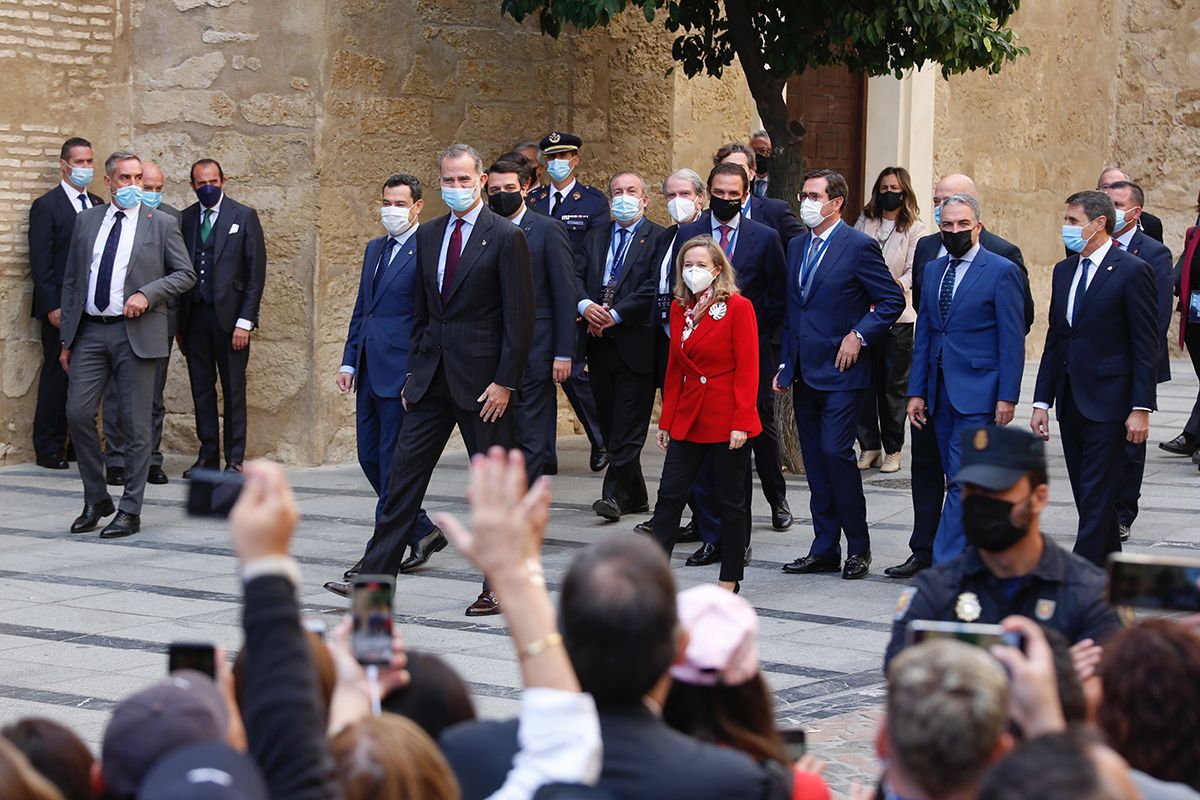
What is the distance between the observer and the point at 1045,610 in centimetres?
420

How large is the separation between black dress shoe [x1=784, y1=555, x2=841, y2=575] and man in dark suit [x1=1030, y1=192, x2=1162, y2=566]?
47.9 inches

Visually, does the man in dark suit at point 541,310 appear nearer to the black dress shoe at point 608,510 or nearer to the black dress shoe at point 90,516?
the black dress shoe at point 608,510

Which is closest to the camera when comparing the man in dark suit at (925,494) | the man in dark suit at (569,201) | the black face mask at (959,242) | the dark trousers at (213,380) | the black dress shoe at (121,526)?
the black face mask at (959,242)

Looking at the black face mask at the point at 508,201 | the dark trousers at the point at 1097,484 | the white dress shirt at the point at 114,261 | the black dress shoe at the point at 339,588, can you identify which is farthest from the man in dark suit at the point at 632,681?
the white dress shirt at the point at 114,261

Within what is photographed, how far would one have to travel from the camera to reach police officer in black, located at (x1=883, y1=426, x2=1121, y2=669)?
13.7 ft

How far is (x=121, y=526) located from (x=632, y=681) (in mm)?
7498

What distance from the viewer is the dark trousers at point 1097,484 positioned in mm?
8188

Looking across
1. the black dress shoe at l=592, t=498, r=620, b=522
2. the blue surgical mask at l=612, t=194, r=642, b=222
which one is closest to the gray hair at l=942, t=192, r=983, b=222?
the blue surgical mask at l=612, t=194, r=642, b=222

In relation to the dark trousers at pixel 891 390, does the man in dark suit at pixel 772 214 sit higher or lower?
higher

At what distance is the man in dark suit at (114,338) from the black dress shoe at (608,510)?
2.46m

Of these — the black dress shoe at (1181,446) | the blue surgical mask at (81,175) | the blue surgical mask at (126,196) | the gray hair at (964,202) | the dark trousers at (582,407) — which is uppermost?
the blue surgical mask at (81,175)

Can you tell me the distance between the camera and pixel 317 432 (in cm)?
1241

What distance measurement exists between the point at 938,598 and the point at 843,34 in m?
7.35

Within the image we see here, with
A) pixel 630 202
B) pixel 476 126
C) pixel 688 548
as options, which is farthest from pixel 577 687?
pixel 476 126
